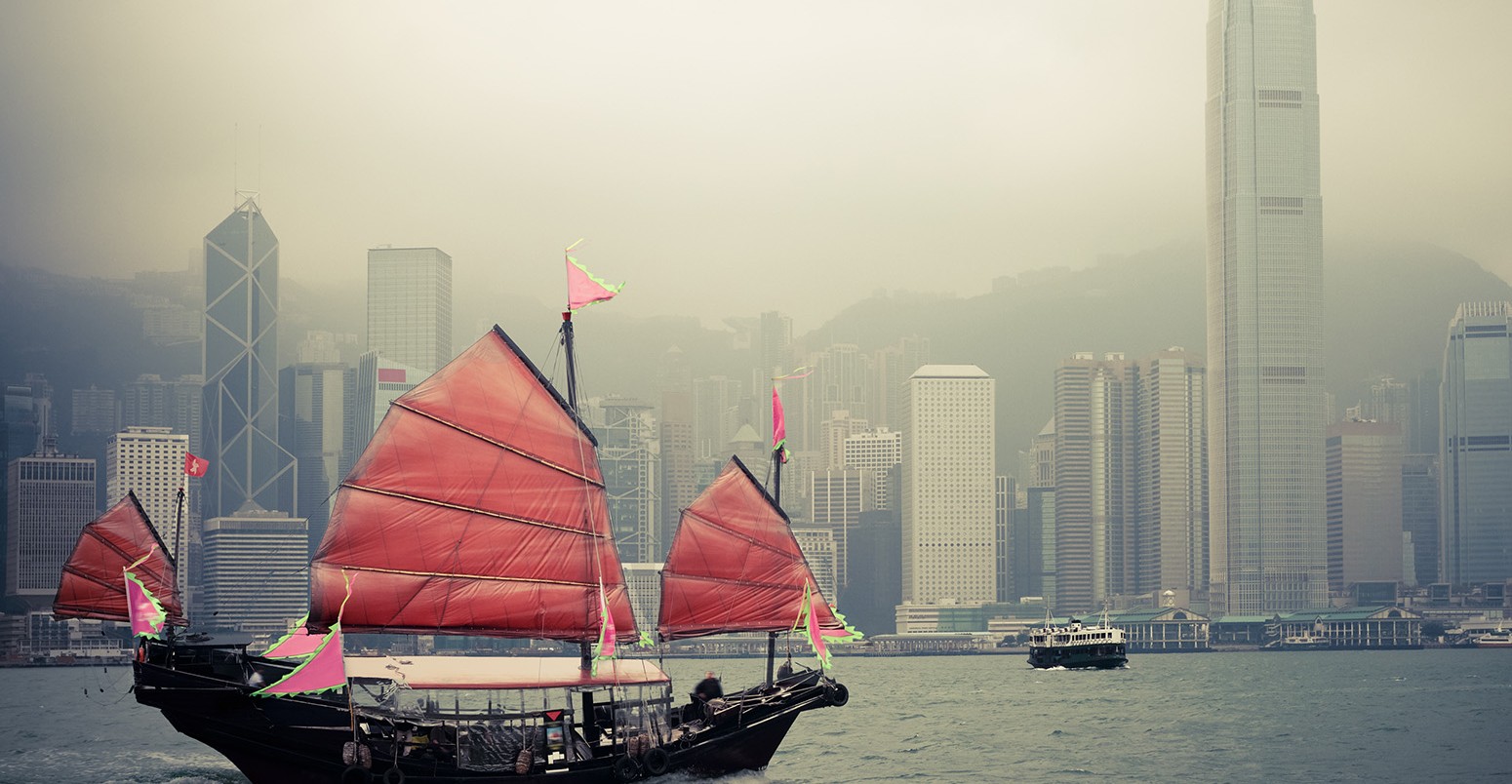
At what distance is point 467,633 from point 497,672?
1.50 meters

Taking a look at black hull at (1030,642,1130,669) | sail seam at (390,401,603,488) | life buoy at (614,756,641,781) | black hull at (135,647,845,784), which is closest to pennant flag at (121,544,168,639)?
black hull at (135,647,845,784)

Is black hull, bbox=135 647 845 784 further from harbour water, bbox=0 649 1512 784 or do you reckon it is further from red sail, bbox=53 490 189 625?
red sail, bbox=53 490 189 625

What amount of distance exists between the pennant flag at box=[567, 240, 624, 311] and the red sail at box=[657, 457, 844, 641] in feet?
24.0

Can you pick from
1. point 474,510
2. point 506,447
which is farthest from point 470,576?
point 506,447

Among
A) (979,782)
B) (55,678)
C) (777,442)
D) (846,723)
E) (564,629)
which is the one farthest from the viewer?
(55,678)

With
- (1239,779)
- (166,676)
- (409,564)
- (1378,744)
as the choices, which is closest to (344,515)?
(409,564)

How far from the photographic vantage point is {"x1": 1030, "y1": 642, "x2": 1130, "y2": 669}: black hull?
131750mm

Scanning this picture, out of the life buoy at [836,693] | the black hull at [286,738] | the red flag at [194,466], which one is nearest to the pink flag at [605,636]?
the black hull at [286,738]

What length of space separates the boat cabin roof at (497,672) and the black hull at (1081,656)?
90740 millimetres

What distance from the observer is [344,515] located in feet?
140

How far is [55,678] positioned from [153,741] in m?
90.8

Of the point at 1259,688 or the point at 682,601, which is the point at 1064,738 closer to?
the point at 682,601

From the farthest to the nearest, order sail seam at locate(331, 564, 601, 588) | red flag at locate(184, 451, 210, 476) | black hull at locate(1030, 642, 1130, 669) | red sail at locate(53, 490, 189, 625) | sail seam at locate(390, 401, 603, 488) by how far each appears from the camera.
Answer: black hull at locate(1030, 642, 1130, 669) → red sail at locate(53, 490, 189, 625) → red flag at locate(184, 451, 210, 476) → sail seam at locate(390, 401, 603, 488) → sail seam at locate(331, 564, 601, 588)

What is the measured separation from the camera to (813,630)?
48.7 meters
